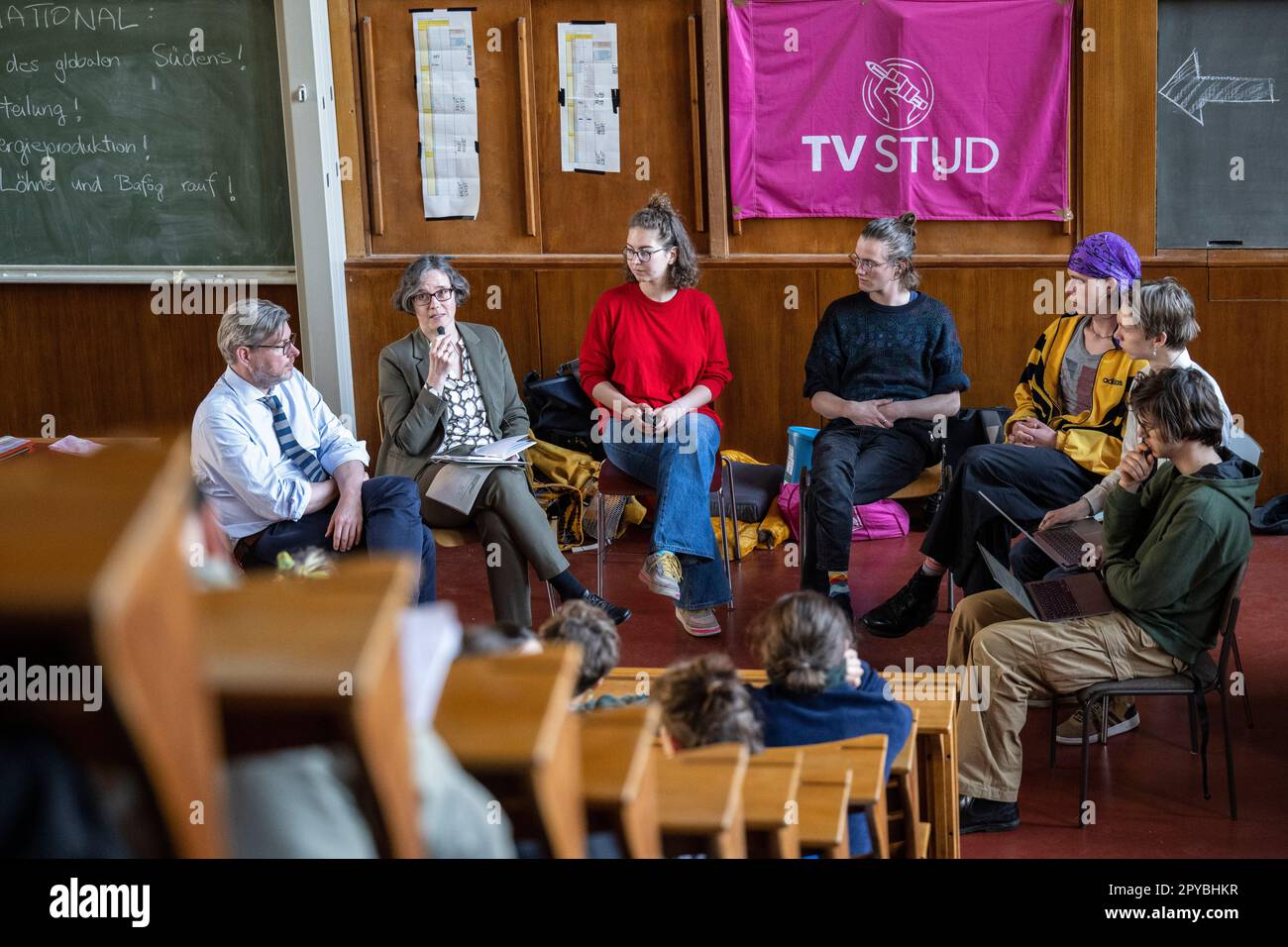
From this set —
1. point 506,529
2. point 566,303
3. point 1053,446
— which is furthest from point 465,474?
point 566,303

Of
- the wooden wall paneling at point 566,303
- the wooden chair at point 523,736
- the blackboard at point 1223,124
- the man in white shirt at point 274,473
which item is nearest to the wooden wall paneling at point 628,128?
the wooden wall paneling at point 566,303

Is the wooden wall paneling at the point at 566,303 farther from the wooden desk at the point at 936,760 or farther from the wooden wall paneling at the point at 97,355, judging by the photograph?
the wooden desk at the point at 936,760

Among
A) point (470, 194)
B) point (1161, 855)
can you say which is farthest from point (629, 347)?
point (1161, 855)

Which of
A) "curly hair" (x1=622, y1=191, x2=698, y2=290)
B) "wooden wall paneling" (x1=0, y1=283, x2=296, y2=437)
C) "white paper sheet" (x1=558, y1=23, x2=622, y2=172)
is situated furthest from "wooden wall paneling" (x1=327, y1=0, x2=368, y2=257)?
"curly hair" (x1=622, y1=191, x2=698, y2=290)

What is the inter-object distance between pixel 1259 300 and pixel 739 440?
2.15 meters

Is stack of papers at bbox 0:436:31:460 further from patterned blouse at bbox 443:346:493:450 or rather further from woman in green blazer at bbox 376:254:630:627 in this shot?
patterned blouse at bbox 443:346:493:450

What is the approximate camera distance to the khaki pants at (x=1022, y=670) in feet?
9.40

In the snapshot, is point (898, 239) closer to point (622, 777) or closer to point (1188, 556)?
point (1188, 556)

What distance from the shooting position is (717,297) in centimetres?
555

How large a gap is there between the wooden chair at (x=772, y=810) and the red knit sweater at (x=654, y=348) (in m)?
3.16

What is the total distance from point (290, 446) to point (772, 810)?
2.67 metres

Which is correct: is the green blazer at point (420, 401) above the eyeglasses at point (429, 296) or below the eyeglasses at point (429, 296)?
below

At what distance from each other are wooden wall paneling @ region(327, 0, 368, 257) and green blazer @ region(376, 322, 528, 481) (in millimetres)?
1681
